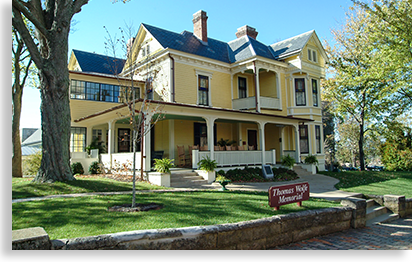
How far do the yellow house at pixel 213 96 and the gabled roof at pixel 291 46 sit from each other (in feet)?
0.28

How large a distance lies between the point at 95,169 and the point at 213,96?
8.53m

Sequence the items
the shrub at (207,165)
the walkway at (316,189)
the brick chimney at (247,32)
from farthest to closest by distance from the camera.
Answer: the brick chimney at (247,32) → the shrub at (207,165) → the walkway at (316,189)

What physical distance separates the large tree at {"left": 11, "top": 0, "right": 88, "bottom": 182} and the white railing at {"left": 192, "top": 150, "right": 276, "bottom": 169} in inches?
227

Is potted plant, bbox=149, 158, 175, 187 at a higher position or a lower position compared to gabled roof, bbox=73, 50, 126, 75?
lower

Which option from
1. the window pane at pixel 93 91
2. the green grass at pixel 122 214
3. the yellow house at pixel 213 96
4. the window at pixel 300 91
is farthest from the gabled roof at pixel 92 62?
the green grass at pixel 122 214

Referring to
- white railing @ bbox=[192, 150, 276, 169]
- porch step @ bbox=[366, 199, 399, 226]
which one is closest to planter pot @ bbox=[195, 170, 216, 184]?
white railing @ bbox=[192, 150, 276, 169]

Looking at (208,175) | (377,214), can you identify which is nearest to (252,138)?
(208,175)

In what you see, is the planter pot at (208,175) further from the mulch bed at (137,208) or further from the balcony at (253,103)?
the balcony at (253,103)

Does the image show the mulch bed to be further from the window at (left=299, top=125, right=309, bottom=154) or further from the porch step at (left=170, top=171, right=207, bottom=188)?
the window at (left=299, top=125, right=309, bottom=154)

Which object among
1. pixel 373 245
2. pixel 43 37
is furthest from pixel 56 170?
pixel 373 245

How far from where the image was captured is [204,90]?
18562 mm

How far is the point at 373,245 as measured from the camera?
5.61 metres

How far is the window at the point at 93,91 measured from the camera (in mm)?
17172

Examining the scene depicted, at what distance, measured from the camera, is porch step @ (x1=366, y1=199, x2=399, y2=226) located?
306 inches
